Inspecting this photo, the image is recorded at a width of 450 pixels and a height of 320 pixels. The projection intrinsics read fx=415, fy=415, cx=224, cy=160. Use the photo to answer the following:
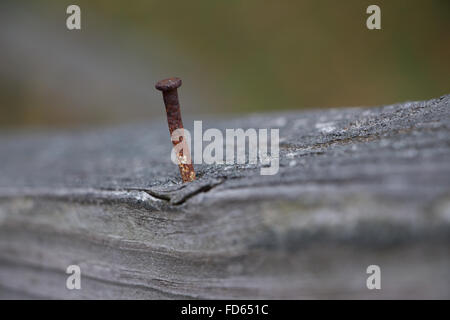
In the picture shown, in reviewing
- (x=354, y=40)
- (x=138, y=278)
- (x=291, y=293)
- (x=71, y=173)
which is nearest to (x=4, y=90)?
(x=71, y=173)

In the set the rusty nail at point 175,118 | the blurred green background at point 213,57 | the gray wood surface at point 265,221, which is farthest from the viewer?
the blurred green background at point 213,57

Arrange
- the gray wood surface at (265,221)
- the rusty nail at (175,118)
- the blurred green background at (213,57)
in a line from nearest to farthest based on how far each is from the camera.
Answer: the gray wood surface at (265,221) → the rusty nail at (175,118) → the blurred green background at (213,57)

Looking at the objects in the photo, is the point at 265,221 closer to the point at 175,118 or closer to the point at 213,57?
the point at 175,118

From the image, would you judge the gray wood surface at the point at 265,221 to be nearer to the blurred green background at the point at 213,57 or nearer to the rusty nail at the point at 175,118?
the rusty nail at the point at 175,118

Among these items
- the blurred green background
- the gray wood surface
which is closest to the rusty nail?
the gray wood surface

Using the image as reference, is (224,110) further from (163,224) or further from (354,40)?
(163,224)

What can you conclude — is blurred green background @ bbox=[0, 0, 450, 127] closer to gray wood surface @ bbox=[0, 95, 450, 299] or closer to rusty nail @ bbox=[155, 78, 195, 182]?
gray wood surface @ bbox=[0, 95, 450, 299]

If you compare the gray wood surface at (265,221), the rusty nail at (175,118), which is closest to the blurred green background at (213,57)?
the gray wood surface at (265,221)
